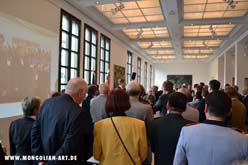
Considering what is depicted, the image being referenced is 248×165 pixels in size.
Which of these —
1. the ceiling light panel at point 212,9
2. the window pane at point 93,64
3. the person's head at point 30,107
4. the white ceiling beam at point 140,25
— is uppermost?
the ceiling light panel at point 212,9

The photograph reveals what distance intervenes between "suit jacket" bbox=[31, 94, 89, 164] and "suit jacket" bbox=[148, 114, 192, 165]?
631 mm

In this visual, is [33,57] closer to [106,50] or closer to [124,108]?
[124,108]

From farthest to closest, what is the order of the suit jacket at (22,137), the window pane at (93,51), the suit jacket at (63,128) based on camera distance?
the window pane at (93,51) < the suit jacket at (22,137) < the suit jacket at (63,128)

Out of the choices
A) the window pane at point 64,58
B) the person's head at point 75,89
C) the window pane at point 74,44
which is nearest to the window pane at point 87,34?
the window pane at point 74,44

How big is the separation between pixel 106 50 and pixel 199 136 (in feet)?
31.6

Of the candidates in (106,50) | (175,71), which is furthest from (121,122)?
(175,71)

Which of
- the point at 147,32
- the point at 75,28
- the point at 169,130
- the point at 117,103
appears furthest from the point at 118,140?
the point at 147,32

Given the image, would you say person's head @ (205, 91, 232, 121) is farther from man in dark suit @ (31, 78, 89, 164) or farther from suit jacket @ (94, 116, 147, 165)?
man in dark suit @ (31, 78, 89, 164)

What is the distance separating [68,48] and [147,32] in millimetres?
5188

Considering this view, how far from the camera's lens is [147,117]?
2.92 m

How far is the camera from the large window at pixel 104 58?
34.4 ft

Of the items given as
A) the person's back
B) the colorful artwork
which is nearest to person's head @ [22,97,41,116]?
the person's back

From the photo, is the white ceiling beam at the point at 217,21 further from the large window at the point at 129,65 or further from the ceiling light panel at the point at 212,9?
the large window at the point at 129,65

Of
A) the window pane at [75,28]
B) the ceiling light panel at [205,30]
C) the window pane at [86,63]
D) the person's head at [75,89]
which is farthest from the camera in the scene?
the ceiling light panel at [205,30]
